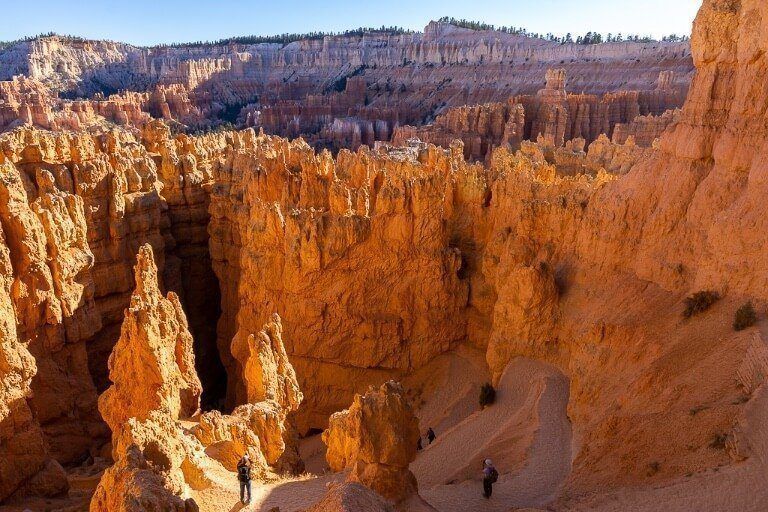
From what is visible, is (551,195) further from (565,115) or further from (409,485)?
(565,115)

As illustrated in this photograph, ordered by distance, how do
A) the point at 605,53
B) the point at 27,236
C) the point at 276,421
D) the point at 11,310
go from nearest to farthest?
the point at 276,421
the point at 11,310
the point at 27,236
the point at 605,53

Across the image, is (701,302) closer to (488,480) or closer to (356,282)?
(488,480)

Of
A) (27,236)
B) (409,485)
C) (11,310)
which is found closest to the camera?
(409,485)

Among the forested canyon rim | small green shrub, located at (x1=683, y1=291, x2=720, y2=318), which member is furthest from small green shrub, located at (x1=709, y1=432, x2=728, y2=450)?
small green shrub, located at (x1=683, y1=291, x2=720, y2=318)

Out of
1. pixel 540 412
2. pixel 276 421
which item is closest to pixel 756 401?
pixel 540 412

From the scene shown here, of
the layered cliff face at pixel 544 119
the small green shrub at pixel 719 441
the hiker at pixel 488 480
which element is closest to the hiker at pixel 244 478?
the hiker at pixel 488 480

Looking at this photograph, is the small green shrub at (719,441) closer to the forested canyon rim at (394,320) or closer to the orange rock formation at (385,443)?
the forested canyon rim at (394,320)
